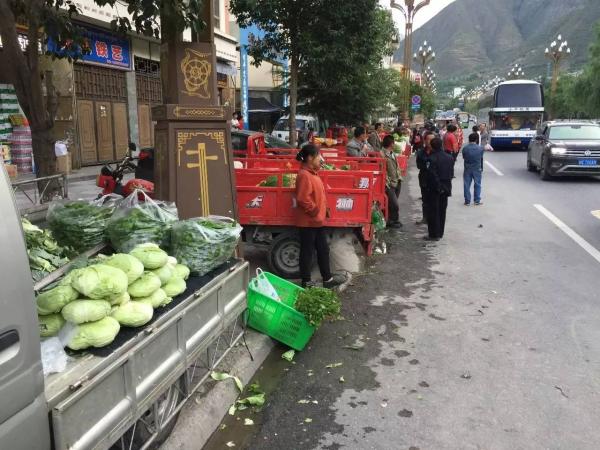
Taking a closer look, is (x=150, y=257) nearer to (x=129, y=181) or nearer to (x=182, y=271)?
(x=182, y=271)

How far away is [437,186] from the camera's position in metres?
8.87

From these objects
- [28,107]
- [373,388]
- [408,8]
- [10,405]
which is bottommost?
[373,388]

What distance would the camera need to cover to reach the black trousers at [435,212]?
29.2ft

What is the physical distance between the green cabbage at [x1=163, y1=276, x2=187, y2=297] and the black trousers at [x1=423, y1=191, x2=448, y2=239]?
250 inches

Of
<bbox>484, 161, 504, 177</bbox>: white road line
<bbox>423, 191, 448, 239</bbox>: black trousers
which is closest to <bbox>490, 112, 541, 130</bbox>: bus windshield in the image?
<bbox>484, 161, 504, 177</bbox>: white road line

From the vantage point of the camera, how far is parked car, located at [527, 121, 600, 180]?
50.6ft

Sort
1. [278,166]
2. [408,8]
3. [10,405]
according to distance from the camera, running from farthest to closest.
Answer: [408,8] → [278,166] → [10,405]

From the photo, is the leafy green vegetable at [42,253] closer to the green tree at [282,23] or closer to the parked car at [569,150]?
the green tree at [282,23]

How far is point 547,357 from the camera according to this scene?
4574 millimetres

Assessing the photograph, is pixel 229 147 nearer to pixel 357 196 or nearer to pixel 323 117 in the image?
pixel 357 196

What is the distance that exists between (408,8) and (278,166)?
69.6ft

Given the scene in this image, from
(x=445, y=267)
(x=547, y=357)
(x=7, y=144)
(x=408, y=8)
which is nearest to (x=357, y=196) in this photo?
(x=445, y=267)

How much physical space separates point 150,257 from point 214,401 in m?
1.21

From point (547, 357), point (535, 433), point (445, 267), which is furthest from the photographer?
point (445, 267)
